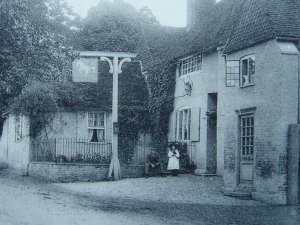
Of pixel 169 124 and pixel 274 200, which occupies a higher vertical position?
pixel 169 124

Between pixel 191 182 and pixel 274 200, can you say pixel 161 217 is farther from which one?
pixel 191 182

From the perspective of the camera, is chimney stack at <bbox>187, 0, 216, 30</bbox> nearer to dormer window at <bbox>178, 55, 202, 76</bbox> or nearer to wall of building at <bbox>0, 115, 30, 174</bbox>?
dormer window at <bbox>178, 55, 202, 76</bbox>

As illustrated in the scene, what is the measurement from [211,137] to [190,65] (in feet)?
14.8

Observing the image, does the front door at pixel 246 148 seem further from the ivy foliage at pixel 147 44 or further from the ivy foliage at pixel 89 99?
the ivy foliage at pixel 89 99

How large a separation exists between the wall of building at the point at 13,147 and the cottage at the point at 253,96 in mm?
9438

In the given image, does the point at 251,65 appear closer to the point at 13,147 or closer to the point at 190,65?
the point at 190,65

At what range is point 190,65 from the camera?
29.0m

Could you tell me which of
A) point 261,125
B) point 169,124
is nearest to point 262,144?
point 261,125

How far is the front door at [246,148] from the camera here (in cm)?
2027

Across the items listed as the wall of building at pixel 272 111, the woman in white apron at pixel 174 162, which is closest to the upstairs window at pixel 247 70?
the wall of building at pixel 272 111

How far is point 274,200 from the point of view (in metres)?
18.2

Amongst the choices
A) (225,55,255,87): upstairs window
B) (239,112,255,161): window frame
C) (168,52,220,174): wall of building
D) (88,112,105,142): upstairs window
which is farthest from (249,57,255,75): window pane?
(88,112,105,142): upstairs window

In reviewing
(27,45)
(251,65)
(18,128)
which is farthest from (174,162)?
(27,45)

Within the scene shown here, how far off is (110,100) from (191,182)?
397 inches
